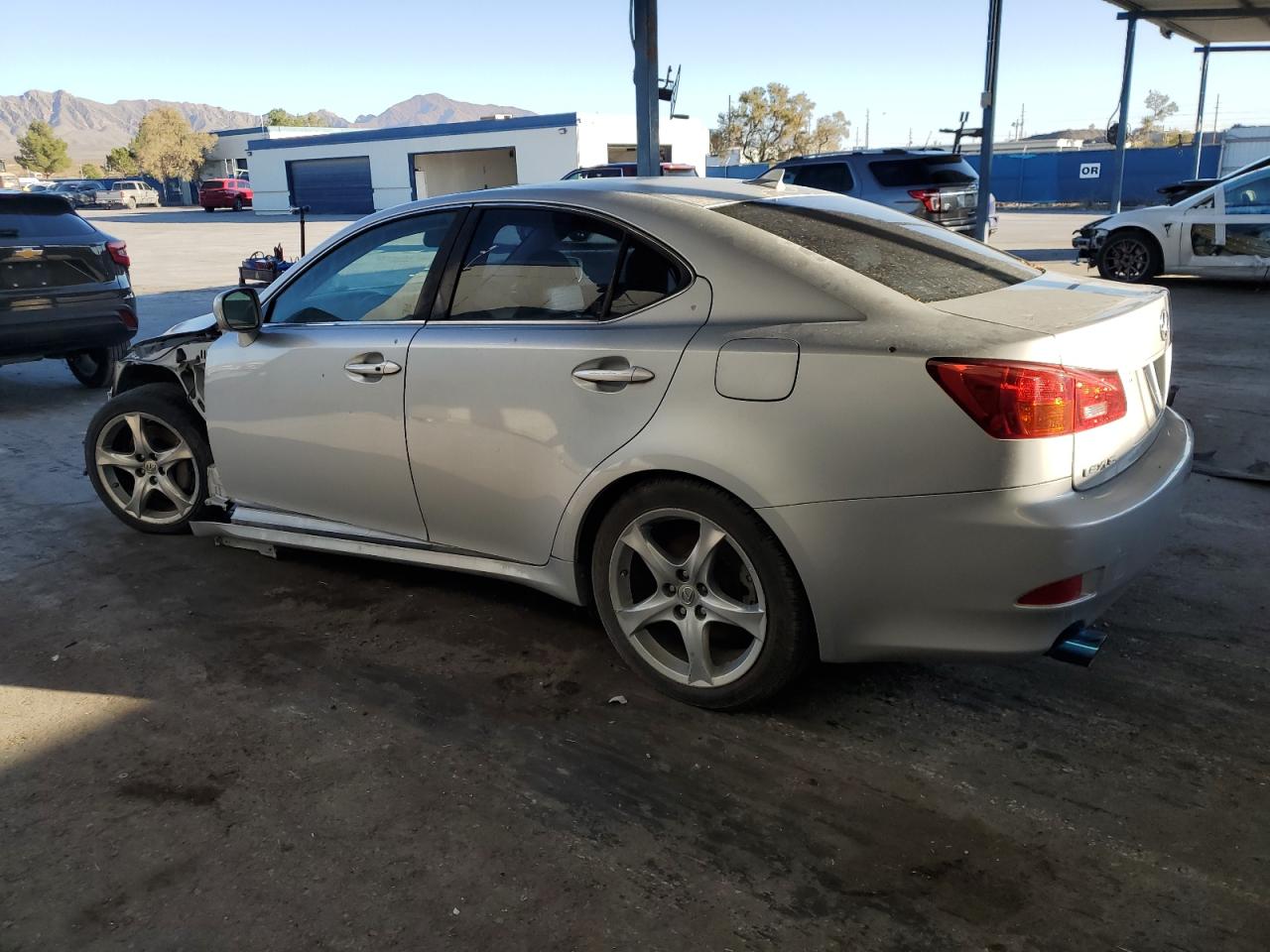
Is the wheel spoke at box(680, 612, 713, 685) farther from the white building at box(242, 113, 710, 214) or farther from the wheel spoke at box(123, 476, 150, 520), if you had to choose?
the white building at box(242, 113, 710, 214)

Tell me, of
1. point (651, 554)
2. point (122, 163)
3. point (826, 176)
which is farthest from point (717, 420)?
point (122, 163)

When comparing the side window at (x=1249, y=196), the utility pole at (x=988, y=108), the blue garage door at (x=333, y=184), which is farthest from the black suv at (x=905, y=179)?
the blue garage door at (x=333, y=184)

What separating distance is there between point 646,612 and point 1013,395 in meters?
1.32

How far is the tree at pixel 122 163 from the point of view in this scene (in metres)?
93.8

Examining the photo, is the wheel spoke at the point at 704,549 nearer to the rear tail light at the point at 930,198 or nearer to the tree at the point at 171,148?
the rear tail light at the point at 930,198

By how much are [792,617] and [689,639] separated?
0.40 metres

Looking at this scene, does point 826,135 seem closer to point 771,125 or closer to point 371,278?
point 771,125

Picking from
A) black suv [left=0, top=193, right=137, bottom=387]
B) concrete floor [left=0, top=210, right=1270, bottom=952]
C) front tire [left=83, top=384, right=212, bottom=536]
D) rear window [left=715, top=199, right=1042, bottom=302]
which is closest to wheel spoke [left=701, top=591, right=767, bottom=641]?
concrete floor [left=0, top=210, right=1270, bottom=952]

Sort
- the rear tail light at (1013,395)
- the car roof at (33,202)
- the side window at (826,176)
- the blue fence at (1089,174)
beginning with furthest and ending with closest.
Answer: the blue fence at (1089,174), the side window at (826,176), the car roof at (33,202), the rear tail light at (1013,395)

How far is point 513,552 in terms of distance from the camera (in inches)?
140

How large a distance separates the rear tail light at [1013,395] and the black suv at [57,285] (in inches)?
265

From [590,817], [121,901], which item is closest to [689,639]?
[590,817]

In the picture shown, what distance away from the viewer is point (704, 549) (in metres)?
3.06

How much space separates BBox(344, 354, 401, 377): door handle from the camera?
12.0 ft
